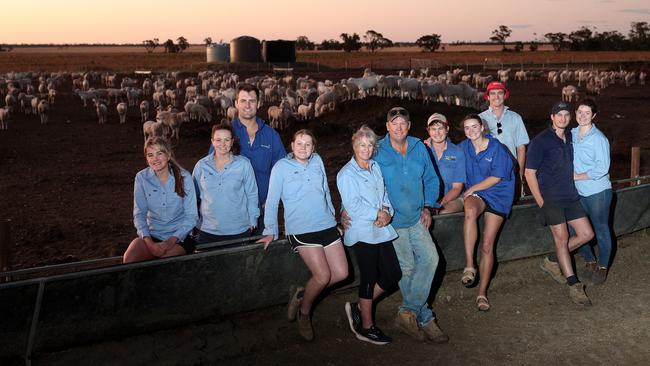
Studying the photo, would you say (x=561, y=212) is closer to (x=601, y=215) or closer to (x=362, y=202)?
(x=601, y=215)

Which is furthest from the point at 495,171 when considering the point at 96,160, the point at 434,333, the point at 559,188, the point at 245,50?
the point at 245,50

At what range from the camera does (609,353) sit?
18.5ft

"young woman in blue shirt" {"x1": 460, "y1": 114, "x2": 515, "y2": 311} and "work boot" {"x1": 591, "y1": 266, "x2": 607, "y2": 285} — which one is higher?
"young woman in blue shirt" {"x1": 460, "y1": 114, "x2": 515, "y2": 311}

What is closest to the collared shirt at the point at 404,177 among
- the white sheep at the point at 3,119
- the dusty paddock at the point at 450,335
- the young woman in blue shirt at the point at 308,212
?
the young woman in blue shirt at the point at 308,212

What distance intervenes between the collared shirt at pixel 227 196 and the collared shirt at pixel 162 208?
0.46 feet

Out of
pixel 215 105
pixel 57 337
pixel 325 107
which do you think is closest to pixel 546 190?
pixel 57 337

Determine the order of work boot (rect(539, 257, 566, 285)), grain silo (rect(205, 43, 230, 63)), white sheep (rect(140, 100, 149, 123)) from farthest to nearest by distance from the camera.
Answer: grain silo (rect(205, 43, 230, 63)) → white sheep (rect(140, 100, 149, 123)) → work boot (rect(539, 257, 566, 285))

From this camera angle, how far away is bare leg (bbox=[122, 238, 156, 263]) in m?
5.90

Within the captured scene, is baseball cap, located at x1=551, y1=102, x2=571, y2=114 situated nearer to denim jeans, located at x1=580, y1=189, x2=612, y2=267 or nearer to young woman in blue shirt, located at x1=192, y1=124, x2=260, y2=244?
denim jeans, located at x1=580, y1=189, x2=612, y2=267

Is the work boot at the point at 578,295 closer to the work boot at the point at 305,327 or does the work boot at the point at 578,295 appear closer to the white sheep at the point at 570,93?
the work boot at the point at 305,327

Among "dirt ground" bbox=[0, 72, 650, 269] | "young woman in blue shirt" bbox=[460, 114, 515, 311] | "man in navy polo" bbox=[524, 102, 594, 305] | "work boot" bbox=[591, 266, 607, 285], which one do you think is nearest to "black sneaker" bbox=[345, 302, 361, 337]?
"young woman in blue shirt" bbox=[460, 114, 515, 311]

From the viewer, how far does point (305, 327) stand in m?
5.94

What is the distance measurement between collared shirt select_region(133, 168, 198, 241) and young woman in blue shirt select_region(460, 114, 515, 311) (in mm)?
2504

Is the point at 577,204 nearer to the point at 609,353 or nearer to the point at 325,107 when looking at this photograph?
the point at 609,353
